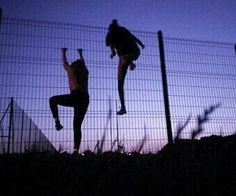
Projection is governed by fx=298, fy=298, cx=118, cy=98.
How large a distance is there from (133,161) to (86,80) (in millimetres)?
1858

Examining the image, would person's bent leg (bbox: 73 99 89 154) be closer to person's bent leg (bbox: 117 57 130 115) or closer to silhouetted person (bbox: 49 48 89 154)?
silhouetted person (bbox: 49 48 89 154)

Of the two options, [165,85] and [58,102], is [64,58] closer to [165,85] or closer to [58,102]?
[58,102]

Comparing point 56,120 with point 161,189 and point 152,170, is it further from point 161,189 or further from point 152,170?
point 161,189

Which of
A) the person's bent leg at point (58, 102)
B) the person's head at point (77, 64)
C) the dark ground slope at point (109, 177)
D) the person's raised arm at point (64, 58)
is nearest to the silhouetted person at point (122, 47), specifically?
the person's head at point (77, 64)

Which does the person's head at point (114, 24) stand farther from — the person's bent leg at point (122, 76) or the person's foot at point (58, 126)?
the person's foot at point (58, 126)

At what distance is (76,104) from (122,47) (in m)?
1.30

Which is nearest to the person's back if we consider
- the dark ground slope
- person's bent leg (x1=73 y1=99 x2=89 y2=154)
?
person's bent leg (x1=73 y1=99 x2=89 y2=154)

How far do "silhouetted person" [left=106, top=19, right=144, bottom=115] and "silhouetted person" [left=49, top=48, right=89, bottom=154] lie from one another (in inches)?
26.0

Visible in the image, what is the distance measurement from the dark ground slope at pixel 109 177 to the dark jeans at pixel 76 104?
1.21 metres

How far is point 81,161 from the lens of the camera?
3545 mm

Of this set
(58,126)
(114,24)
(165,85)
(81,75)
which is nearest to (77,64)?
(81,75)

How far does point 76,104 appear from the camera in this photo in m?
4.84

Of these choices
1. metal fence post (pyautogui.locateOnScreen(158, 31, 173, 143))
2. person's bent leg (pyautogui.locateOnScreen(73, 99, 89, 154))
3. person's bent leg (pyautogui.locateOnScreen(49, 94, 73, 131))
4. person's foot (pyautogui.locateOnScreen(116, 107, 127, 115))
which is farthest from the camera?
metal fence post (pyautogui.locateOnScreen(158, 31, 173, 143))

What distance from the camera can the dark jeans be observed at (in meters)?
4.74
